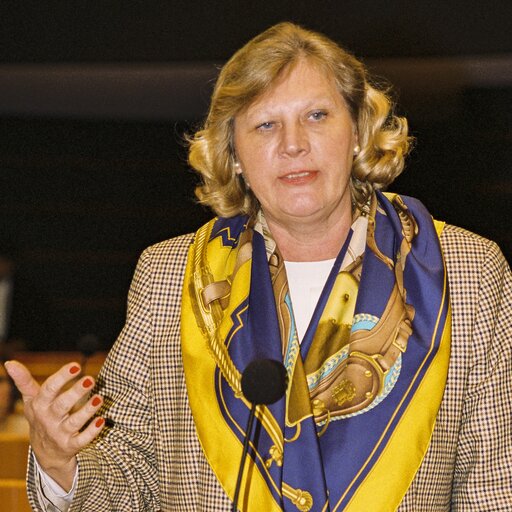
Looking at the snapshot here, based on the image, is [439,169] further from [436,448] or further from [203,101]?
[436,448]

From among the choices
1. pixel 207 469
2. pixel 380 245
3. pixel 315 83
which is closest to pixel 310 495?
pixel 207 469

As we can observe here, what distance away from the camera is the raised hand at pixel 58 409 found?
1488mm

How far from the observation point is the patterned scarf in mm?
1628

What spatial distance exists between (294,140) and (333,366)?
41 centimetres

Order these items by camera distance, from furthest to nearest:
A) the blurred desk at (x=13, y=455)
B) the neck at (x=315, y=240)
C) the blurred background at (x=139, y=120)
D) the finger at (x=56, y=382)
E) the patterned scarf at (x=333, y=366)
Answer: the blurred background at (x=139, y=120) < the blurred desk at (x=13, y=455) < the neck at (x=315, y=240) < the patterned scarf at (x=333, y=366) < the finger at (x=56, y=382)

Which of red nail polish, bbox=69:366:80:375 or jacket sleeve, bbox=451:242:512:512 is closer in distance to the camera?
red nail polish, bbox=69:366:80:375

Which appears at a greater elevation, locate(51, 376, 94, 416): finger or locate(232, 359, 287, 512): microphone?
locate(232, 359, 287, 512): microphone

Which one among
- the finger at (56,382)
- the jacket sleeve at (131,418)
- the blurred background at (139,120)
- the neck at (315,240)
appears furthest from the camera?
the blurred background at (139,120)

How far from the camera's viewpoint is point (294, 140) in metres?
1.73

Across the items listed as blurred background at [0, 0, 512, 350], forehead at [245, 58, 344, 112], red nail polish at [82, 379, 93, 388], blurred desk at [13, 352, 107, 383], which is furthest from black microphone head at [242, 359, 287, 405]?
blurred desk at [13, 352, 107, 383]

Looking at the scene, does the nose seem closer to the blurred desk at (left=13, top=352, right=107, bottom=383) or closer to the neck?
the neck

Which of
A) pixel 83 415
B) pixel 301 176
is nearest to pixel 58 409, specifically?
pixel 83 415

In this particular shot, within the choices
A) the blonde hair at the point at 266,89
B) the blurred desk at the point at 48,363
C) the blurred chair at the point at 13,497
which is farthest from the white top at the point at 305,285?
the blurred desk at the point at 48,363

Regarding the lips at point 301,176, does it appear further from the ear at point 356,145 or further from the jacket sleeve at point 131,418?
the jacket sleeve at point 131,418
